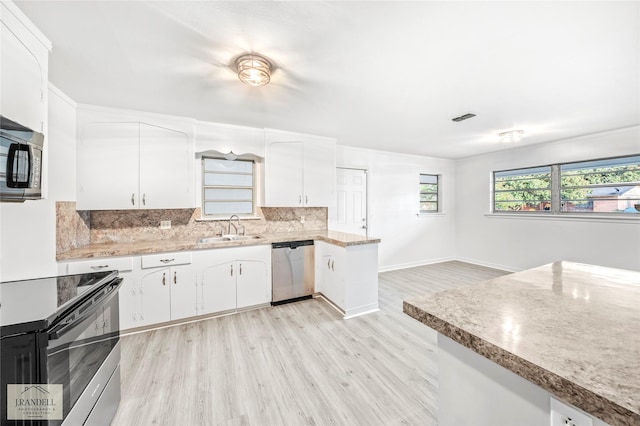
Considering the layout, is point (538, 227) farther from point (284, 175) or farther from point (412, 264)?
point (284, 175)

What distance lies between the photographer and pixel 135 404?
171cm

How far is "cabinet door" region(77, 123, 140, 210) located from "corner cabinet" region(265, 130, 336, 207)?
1.59 m

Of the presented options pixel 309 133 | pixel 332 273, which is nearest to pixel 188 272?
pixel 332 273

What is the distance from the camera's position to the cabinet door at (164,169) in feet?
9.54

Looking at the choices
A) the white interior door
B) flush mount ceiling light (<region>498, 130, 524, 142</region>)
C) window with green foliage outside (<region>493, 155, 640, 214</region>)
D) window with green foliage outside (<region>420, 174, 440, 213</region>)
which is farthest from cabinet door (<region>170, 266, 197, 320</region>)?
window with green foliage outside (<region>493, 155, 640, 214</region>)

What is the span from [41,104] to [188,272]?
1893 millimetres

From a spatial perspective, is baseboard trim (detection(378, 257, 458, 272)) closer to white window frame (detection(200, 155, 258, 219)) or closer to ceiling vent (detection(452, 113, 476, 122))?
white window frame (detection(200, 155, 258, 219))

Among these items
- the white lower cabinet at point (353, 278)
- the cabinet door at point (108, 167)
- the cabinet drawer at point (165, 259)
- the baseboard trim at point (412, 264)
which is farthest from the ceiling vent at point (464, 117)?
the cabinet door at point (108, 167)

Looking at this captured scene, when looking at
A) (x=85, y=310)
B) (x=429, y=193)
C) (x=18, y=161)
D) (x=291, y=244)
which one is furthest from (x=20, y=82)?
(x=429, y=193)

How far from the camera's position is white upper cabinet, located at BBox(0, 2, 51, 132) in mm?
1323

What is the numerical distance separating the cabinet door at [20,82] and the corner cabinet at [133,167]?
4.03 ft

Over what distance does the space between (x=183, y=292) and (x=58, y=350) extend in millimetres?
1899

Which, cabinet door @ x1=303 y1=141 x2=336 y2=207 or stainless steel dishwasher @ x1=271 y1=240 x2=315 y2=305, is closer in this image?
stainless steel dishwasher @ x1=271 y1=240 x2=315 y2=305

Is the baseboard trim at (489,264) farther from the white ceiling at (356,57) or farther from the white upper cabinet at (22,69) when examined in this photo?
A: the white upper cabinet at (22,69)
